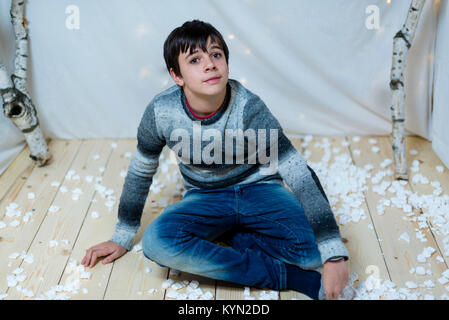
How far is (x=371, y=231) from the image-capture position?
5.67 feet

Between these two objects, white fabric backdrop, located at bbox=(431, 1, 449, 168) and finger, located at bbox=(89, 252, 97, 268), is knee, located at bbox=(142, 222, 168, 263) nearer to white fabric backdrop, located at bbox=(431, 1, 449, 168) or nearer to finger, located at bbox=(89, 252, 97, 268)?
finger, located at bbox=(89, 252, 97, 268)

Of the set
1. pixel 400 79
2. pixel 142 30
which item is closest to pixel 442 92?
pixel 400 79

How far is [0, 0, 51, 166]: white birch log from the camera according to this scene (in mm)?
1944

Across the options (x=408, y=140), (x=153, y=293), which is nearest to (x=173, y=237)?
(x=153, y=293)

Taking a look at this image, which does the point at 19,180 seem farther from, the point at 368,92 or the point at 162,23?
the point at 368,92

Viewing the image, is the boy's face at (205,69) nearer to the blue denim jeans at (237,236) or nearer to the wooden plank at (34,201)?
the blue denim jeans at (237,236)

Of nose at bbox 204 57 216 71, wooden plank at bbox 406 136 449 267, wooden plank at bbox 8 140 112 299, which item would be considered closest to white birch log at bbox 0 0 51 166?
wooden plank at bbox 8 140 112 299

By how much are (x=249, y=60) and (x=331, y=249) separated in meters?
0.94

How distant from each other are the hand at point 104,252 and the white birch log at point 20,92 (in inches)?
24.2

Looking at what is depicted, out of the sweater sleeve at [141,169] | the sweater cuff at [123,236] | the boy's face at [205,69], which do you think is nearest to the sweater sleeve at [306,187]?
the boy's face at [205,69]

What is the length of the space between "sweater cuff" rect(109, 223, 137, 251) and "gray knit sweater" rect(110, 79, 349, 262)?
0.02 metres

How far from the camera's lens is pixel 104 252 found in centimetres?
162

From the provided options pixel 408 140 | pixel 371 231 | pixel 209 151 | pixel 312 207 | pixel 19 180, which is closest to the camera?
pixel 312 207
